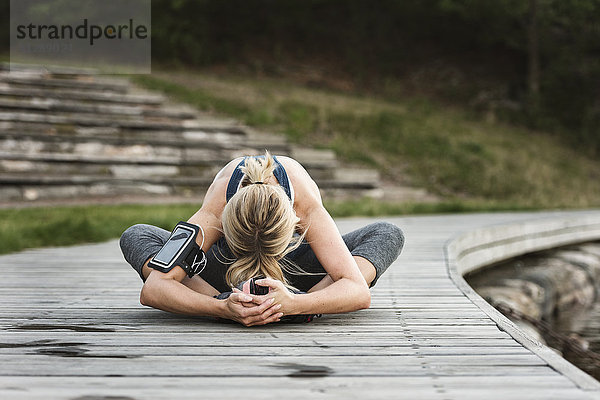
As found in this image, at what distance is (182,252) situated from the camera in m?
2.55

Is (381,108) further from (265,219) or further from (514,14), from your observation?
(265,219)

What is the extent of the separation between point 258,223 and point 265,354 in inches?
17.4

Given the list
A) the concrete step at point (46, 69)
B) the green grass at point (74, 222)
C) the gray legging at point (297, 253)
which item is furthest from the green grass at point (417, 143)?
the gray legging at point (297, 253)

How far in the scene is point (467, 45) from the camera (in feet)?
77.5

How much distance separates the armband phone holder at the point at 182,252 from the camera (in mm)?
2527

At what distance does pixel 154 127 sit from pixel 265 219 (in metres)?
→ 9.17

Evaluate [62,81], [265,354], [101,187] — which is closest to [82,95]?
[62,81]

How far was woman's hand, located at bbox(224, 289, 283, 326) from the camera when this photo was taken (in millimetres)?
2439

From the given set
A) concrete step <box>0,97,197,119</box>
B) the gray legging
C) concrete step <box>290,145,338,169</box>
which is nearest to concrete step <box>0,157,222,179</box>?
concrete step <box>290,145,338,169</box>

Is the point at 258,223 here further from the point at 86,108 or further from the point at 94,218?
the point at 86,108

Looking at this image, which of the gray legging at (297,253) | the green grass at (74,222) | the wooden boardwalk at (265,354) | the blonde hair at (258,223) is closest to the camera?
the wooden boardwalk at (265,354)

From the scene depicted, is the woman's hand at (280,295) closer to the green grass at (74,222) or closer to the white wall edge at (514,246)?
the white wall edge at (514,246)

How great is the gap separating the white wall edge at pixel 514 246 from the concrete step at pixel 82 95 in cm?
733

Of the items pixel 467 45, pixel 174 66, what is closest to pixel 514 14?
pixel 467 45
